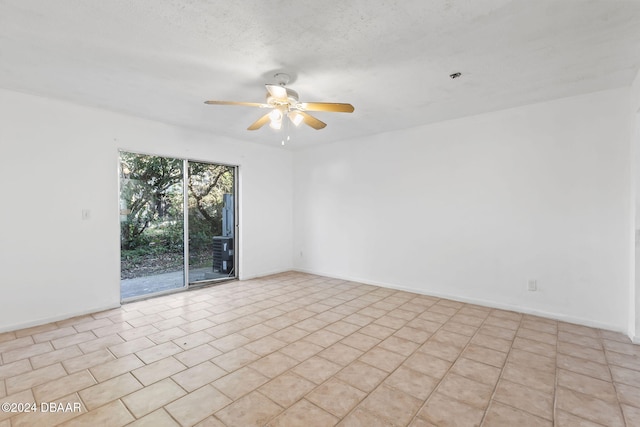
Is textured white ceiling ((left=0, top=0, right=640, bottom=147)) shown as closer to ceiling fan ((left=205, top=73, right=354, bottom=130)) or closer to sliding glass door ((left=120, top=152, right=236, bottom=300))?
ceiling fan ((left=205, top=73, right=354, bottom=130))

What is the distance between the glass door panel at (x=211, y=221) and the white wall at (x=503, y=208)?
6.36 feet

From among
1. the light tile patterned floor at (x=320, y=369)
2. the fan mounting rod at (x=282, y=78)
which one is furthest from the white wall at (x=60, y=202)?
the fan mounting rod at (x=282, y=78)

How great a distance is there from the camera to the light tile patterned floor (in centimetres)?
182

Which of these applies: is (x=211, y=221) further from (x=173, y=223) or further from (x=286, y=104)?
(x=286, y=104)

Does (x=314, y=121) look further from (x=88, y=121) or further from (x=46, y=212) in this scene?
(x=46, y=212)

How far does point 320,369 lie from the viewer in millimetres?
2328

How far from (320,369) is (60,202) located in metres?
3.42

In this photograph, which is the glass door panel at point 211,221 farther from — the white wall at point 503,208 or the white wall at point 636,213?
the white wall at point 636,213

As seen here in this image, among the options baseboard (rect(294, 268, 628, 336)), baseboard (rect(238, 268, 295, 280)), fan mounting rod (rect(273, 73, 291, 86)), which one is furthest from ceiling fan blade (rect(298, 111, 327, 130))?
baseboard (rect(238, 268, 295, 280))

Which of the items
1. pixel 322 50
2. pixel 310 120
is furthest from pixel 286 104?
pixel 322 50

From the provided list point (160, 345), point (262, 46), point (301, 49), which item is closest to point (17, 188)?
point (160, 345)

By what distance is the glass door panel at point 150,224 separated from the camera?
4043 mm

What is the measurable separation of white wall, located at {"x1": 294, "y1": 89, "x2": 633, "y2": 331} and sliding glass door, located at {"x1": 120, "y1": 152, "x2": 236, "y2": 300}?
81.3 inches

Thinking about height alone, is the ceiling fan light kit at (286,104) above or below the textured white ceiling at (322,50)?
below
